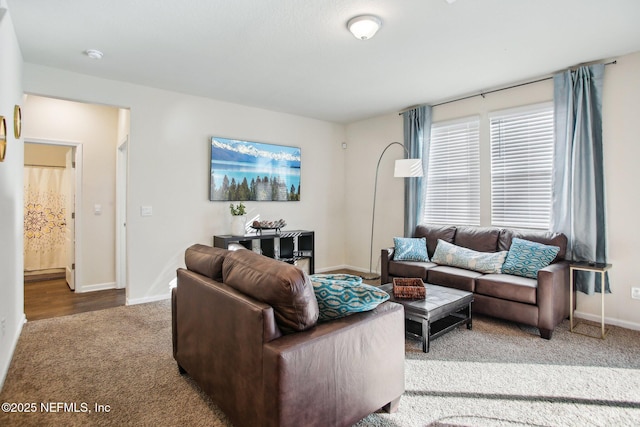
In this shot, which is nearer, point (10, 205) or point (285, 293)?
point (285, 293)

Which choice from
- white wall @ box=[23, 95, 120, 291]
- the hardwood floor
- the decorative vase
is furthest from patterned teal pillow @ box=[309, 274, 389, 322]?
white wall @ box=[23, 95, 120, 291]

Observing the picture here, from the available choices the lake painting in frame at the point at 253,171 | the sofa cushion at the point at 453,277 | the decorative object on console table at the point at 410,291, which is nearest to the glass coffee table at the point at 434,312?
the decorative object on console table at the point at 410,291

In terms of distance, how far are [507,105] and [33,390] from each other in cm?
505

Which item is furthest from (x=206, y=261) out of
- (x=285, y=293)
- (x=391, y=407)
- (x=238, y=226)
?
(x=238, y=226)

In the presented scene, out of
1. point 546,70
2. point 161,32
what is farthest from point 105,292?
point 546,70

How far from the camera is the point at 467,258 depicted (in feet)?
12.5

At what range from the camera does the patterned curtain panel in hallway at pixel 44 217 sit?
5453 mm

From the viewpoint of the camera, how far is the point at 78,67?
11.5 feet

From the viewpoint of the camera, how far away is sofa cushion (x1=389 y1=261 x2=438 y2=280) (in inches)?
154

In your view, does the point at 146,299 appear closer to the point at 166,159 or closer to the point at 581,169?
the point at 166,159

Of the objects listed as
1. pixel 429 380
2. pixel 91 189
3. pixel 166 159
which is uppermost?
pixel 166 159

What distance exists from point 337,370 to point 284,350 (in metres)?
0.34

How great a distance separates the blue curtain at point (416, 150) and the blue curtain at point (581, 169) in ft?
5.05

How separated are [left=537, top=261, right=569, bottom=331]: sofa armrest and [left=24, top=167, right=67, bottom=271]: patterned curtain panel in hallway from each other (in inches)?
259
